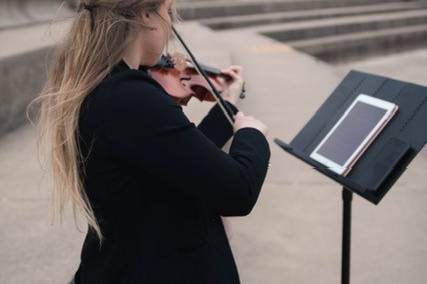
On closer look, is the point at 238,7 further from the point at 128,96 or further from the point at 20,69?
the point at 128,96

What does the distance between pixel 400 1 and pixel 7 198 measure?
12590 mm

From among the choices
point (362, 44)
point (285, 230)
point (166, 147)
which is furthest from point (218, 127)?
point (362, 44)

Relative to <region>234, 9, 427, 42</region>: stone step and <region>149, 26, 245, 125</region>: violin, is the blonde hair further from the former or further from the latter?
<region>234, 9, 427, 42</region>: stone step

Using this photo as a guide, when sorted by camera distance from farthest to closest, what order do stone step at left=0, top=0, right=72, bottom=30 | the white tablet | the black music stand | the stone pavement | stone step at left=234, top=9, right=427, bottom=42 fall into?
stone step at left=234, top=9, right=427, bottom=42 → stone step at left=0, top=0, right=72, bottom=30 → the stone pavement → the white tablet → the black music stand

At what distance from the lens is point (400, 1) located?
14094mm

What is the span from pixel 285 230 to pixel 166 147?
2040mm

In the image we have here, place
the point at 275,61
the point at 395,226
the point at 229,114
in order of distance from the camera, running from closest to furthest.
→ the point at 229,114
the point at 395,226
the point at 275,61

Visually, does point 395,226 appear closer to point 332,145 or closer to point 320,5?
point 332,145

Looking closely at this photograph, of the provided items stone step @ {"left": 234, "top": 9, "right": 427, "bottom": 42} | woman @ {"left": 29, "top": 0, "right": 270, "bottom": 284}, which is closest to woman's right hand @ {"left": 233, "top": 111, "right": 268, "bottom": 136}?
woman @ {"left": 29, "top": 0, "right": 270, "bottom": 284}

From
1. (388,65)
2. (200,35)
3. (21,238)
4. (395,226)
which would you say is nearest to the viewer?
(21,238)

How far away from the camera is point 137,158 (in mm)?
1275

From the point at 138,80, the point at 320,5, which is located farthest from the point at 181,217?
the point at 320,5

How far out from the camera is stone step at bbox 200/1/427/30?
448 inches

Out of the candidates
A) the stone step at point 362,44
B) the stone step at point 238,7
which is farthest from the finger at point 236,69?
the stone step at point 238,7
